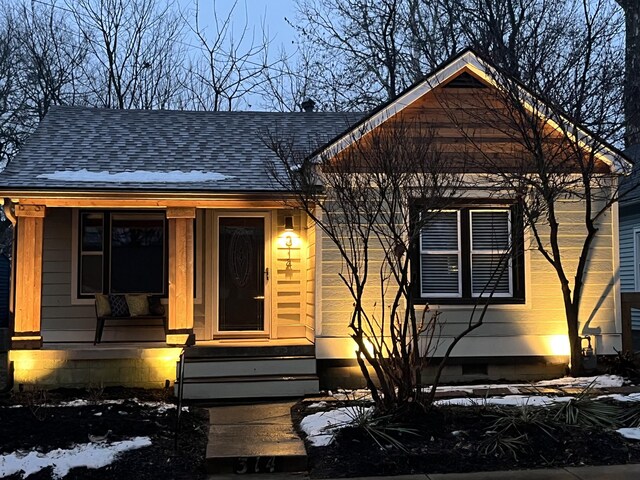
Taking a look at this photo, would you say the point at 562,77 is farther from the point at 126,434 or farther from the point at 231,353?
the point at 126,434

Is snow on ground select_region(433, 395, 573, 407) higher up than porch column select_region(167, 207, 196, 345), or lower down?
lower down

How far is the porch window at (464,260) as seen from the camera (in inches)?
361

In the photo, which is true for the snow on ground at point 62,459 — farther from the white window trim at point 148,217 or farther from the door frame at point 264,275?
the white window trim at point 148,217

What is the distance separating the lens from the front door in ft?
32.9

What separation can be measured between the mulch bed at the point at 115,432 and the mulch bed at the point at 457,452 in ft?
4.00

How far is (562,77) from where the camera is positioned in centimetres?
944

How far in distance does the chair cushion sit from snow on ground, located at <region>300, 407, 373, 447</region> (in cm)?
399

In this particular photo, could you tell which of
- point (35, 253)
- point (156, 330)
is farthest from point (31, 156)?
point (156, 330)

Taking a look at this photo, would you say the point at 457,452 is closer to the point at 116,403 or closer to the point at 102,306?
the point at 116,403

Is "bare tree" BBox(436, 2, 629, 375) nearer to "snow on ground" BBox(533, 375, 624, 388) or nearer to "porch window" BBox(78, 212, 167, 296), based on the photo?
"snow on ground" BBox(533, 375, 624, 388)

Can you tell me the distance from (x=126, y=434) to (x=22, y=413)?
1566 mm

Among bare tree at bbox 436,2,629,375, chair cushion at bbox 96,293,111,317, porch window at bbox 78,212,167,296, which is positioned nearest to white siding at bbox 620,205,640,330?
bare tree at bbox 436,2,629,375

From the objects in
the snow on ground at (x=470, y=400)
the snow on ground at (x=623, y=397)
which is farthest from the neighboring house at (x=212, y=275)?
the snow on ground at (x=623, y=397)

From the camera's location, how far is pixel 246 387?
329 inches
